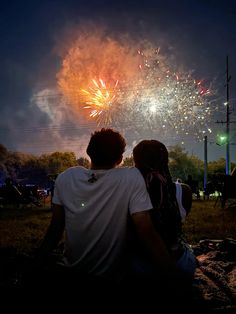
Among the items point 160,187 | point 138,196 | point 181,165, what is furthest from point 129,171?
point 181,165

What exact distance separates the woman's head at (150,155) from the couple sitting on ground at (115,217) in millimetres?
11

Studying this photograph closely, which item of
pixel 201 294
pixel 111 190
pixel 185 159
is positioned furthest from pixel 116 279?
pixel 185 159

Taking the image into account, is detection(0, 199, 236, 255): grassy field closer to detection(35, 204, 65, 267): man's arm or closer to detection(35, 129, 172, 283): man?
detection(35, 204, 65, 267): man's arm

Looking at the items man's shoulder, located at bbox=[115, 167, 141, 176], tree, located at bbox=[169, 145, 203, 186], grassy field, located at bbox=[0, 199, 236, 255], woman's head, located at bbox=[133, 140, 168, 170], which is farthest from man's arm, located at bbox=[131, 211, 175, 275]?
tree, located at bbox=[169, 145, 203, 186]

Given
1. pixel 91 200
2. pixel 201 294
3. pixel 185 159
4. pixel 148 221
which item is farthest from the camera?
pixel 185 159

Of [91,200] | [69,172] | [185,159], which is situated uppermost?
[69,172]

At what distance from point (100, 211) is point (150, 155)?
2.79ft

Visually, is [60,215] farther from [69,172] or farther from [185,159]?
[185,159]

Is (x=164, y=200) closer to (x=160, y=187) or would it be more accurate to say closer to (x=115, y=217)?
(x=160, y=187)

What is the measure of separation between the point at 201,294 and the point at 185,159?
88.0 m

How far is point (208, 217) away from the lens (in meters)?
Result: 14.5

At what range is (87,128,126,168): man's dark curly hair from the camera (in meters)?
3.53

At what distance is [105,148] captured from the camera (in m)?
3.53

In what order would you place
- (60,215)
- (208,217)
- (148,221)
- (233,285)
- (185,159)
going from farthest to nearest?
1. (185,159)
2. (208,217)
3. (233,285)
4. (60,215)
5. (148,221)
